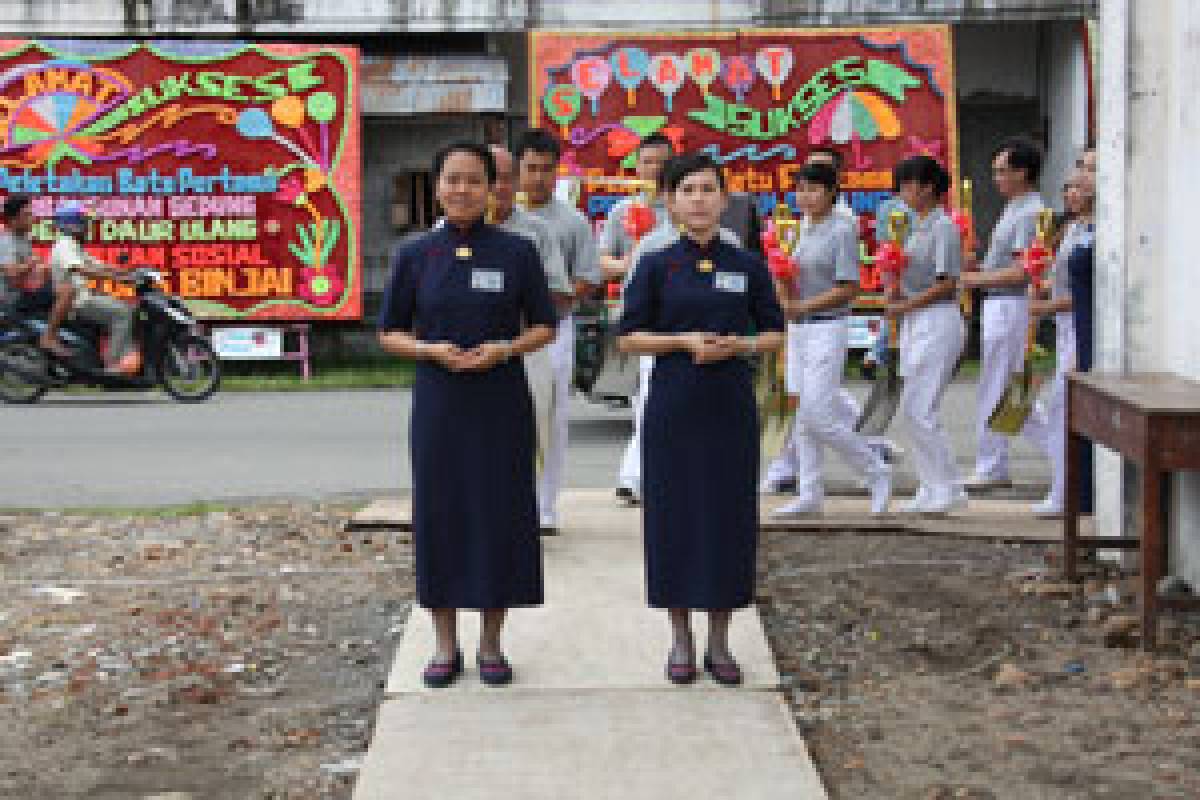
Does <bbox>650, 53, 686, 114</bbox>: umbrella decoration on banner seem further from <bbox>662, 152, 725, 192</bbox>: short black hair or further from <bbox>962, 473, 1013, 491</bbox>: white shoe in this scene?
<bbox>662, 152, 725, 192</bbox>: short black hair

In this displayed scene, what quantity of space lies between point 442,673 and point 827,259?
11.1 ft

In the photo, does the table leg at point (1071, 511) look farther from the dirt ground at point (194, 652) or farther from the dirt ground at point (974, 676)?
the dirt ground at point (194, 652)

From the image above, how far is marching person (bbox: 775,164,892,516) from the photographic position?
838 cm

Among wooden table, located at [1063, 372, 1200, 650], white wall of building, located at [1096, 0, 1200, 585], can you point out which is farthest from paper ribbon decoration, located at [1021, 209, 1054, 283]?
wooden table, located at [1063, 372, 1200, 650]

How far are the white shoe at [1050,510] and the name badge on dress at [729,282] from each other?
348 centimetres

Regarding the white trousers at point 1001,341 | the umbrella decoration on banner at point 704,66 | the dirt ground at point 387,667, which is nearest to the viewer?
the dirt ground at point 387,667

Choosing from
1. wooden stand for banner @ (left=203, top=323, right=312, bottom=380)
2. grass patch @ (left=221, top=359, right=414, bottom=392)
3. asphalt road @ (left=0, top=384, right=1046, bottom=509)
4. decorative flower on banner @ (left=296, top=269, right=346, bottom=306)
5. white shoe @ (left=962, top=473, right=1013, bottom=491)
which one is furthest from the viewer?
wooden stand for banner @ (left=203, top=323, right=312, bottom=380)

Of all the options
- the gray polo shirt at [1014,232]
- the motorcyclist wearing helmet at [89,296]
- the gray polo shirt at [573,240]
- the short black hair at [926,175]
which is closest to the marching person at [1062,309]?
the gray polo shirt at [1014,232]

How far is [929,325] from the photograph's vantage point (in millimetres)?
8617

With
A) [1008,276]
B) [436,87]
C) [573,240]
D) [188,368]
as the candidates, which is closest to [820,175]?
[573,240]

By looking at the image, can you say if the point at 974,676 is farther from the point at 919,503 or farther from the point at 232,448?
the point at 232,448

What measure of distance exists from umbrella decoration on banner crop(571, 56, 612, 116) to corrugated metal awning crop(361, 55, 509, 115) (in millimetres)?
2081

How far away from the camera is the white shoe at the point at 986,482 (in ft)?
32.8

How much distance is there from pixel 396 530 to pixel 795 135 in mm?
10165
